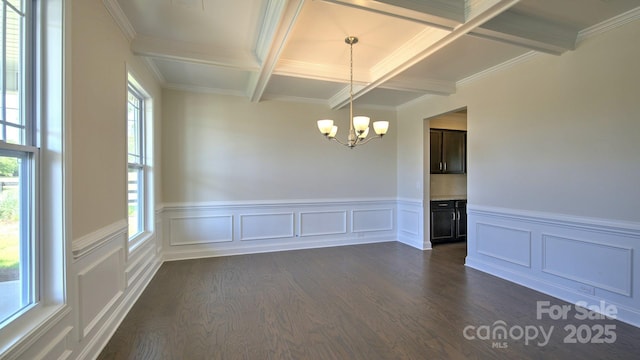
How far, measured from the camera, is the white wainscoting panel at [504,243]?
11.3 feet

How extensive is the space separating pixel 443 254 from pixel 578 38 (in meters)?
3.29

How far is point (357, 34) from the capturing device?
2887mm

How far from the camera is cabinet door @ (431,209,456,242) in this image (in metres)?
5.31

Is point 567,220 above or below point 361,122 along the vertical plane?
below

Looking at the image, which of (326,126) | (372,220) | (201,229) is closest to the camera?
(326,126)

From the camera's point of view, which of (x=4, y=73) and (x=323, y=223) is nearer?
(x=4, y=73)

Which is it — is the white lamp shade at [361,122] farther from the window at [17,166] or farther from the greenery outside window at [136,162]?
the greenery outside window at [136,162]

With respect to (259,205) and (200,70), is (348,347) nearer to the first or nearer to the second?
(259,205)

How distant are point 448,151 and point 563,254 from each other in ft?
9.65

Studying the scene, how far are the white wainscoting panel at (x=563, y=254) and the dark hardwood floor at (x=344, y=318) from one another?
19 cm

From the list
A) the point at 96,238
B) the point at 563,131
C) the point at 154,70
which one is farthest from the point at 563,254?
the point at 154,70

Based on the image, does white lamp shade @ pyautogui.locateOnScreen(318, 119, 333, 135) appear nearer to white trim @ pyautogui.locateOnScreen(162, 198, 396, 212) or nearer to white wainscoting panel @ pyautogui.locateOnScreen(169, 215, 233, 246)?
white trim @ pyautogui.locateOnScreen(162, 198, 396, 212)

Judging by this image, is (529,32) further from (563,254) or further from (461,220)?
(461,220)

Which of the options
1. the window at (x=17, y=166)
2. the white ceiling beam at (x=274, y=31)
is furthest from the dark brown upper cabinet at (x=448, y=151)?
the window at (x=17, y=166)
